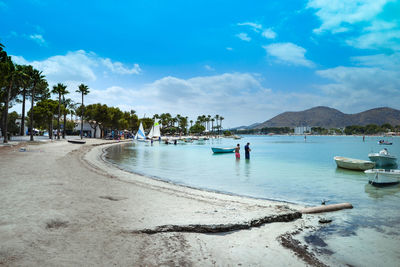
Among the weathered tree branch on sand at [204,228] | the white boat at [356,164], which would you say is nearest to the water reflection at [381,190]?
the white boat at [356,164]

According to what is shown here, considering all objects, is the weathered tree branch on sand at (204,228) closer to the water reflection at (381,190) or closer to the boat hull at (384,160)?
the water reflection at (381,190)

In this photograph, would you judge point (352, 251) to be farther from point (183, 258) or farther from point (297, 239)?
point (183, 258)

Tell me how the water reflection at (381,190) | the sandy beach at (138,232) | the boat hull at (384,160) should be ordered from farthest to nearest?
the boat hull at (384,160)
the water reflection at (381,190)
the sandy beach at (138,232)

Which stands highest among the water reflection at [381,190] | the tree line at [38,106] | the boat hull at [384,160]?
the tree line at [38,106]

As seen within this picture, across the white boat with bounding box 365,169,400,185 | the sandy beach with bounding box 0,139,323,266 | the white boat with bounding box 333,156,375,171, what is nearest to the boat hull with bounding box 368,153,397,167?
the white boat with bounding box 333,156,375,171

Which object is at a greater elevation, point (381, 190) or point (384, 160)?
point (384, 160)

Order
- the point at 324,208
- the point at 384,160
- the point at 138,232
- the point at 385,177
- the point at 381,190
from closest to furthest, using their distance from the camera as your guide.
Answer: the point at 138,232, the point at 324,208, the point at 381,190, the point at 385,177, the point at 384,160

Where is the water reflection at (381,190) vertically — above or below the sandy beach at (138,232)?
below

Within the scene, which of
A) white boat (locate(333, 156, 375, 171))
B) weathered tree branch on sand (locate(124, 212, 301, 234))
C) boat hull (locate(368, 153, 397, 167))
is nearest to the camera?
weathered tree branch on sand (locate(124, 212, 301, 234))

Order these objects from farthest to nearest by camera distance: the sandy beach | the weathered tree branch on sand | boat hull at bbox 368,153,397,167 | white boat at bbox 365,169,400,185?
boat hull at bbox 368,153,397,167
white boat at bbox 365,169,400,185
the weathered tree branch on sand
the sandy beach

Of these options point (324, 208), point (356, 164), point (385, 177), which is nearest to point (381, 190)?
point (385, 177)

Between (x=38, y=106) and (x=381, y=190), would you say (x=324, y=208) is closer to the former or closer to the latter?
(x=381, y=190)

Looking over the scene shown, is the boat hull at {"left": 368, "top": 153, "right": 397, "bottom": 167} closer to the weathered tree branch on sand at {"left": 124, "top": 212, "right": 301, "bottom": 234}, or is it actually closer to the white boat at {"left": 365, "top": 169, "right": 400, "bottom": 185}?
the white boat at {"left": 365, "top": 169, "right": 400, "bottom": 185}

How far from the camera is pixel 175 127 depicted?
172 metres
